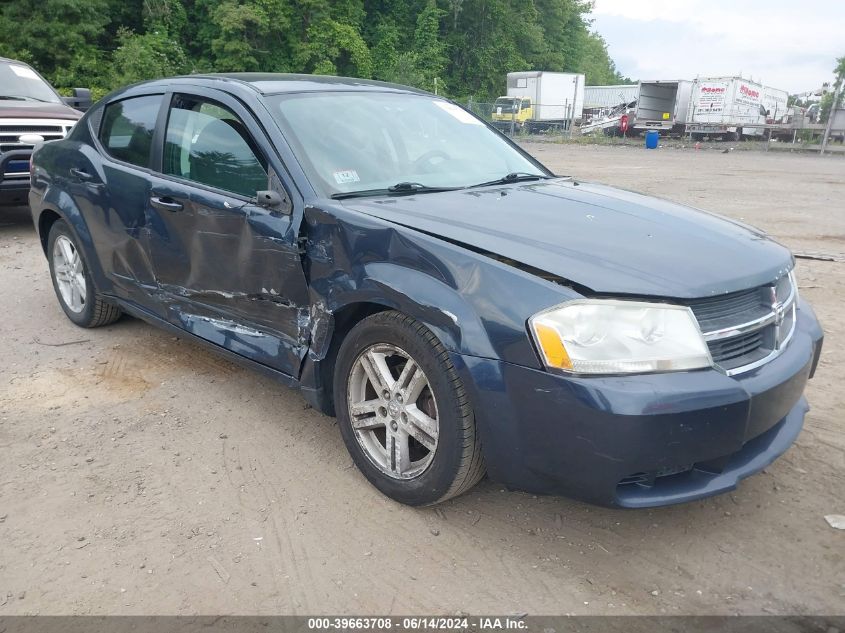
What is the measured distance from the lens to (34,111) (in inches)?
330

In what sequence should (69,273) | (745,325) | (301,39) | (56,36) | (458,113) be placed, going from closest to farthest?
(745,325), (458,113), (69,273), (56,36), (301,39)

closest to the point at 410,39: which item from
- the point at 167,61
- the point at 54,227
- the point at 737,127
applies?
the point at 167,61

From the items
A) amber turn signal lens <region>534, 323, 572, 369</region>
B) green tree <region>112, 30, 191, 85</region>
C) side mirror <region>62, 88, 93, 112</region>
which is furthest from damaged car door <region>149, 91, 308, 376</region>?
green tree <region>112, 30, 191, 85</region>

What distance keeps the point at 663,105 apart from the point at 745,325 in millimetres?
38065

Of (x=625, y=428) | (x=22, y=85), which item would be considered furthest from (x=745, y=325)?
(x=22, y=85)

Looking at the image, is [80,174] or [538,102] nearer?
[80,174]

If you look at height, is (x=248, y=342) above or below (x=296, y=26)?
below

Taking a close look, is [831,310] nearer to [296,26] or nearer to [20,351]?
[20,351]

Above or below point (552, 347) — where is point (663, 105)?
below

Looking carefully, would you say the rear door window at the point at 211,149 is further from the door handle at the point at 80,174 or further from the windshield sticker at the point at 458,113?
the windshield sticker at the point at 458,113

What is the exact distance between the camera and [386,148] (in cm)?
350

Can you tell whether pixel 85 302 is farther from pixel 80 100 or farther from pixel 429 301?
pixel 80 100

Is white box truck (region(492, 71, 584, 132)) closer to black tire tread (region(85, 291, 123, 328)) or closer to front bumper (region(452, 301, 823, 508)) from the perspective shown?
black tire tread (region(85, 291, 123, 328))

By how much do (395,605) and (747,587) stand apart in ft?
3.98
